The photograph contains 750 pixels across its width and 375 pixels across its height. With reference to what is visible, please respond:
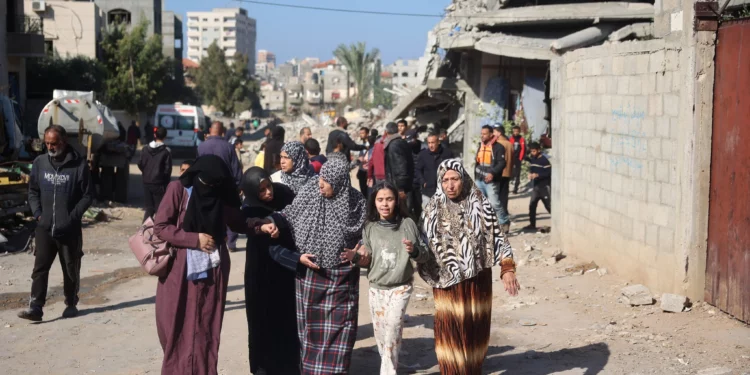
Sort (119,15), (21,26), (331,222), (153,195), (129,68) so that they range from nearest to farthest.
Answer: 1. (331,222)
2. (153,195)
3. (21,26)
4. (129,68)
5. (119,15)

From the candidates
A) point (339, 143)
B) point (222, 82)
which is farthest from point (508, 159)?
point (222, 82)

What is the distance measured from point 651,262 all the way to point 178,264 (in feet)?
15.3

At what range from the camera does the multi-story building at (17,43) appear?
25.0 meters

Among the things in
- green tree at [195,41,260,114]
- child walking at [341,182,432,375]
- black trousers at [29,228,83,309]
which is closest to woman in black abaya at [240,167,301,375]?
child walking at [341,182,432,375]

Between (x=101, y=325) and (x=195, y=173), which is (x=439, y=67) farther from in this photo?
(x=195, y=173)

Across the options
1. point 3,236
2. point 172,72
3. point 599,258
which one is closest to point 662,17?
point 599,258

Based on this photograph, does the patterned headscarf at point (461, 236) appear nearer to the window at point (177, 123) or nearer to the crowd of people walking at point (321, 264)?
the crowd of people walking at point (321, 264)

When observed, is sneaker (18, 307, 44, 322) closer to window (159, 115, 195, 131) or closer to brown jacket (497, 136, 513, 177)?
brown jacket (497, 136, 513, 177)

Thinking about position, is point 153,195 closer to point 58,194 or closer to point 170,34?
point 58,194

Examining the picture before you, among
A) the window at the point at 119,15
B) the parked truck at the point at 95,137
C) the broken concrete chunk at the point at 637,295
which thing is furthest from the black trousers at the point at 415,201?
the window at the point at 119,15

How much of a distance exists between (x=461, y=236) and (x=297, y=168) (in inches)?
64.4

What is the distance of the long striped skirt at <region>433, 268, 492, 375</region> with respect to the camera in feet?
17.3

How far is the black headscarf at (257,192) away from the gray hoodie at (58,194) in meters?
2.17

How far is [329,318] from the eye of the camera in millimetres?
5355
